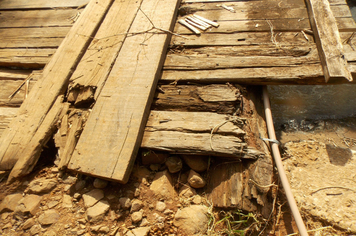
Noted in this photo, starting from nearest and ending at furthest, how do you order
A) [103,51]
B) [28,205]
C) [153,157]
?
[28,205], [153,157], [103,51]

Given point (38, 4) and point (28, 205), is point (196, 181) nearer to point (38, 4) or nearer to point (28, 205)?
point (28, 205)

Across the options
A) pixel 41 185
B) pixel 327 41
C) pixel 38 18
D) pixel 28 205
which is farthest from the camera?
pixel 38 18

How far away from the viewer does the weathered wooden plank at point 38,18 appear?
10.8ft

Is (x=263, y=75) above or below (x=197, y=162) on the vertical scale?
above

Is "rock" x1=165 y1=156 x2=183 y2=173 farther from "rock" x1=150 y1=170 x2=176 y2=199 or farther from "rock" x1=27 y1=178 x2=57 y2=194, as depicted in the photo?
"rock" x1=27 y1=178 x2=57 y2=194

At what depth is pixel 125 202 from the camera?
1742 mm

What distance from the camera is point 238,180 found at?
1794 mm

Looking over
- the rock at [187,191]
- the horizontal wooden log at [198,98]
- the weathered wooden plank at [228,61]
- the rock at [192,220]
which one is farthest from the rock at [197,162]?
the weathered wooden plank at [228,61]

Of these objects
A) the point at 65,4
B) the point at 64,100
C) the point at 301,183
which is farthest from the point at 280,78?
the point at 65,4

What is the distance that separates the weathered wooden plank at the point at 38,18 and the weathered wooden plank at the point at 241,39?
1.70 m

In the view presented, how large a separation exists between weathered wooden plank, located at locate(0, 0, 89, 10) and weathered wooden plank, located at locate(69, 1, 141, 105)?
0.76 m

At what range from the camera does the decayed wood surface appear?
67.8 inches

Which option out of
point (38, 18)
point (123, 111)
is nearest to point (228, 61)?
point (123, 111)

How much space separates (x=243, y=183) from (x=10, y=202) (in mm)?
1788
